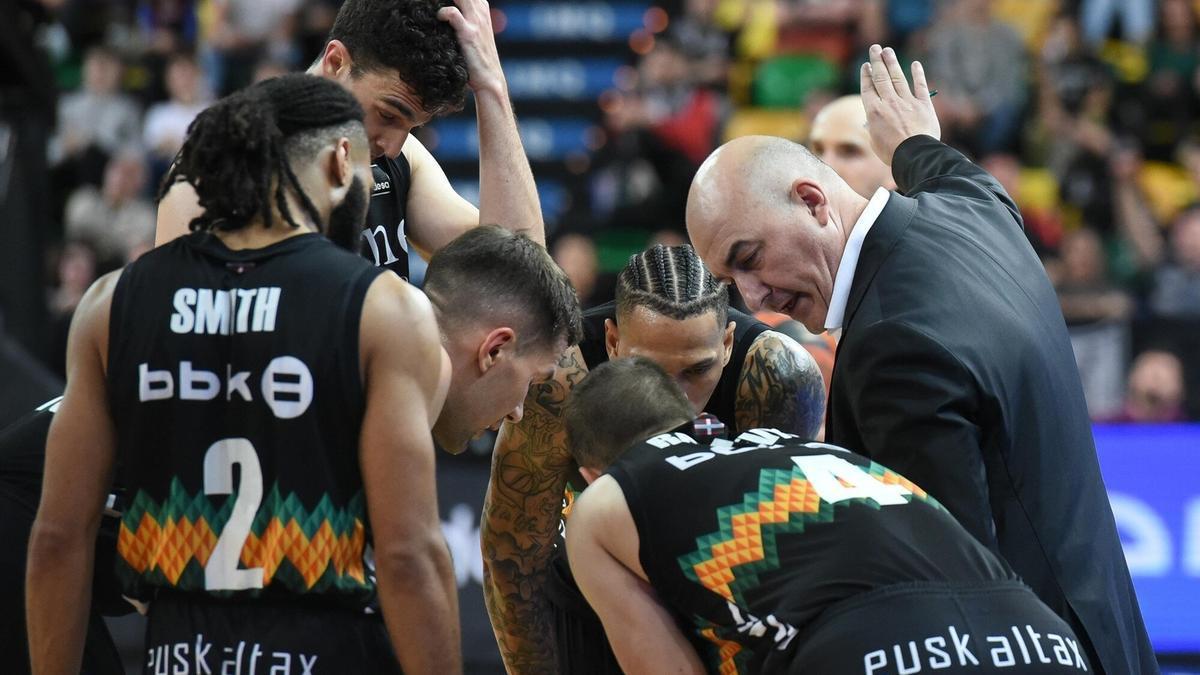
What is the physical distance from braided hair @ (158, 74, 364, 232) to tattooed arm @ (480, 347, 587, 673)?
54.1 inches

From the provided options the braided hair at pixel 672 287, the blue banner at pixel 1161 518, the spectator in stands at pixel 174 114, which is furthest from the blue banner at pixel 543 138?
the braided hair at pixel 672 287

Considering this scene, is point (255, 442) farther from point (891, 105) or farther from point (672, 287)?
point (891, 105)

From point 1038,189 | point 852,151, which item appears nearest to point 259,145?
point 852,151

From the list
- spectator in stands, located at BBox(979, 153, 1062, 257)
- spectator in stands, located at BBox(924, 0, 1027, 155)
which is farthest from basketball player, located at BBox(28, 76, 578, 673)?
spectator in stands, located at BBox(924, 0, 1027, 155)

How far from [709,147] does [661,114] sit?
0.51 meters

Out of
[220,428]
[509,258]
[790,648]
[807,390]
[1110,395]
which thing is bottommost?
[1110,395]

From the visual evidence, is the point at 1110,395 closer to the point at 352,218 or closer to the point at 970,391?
the point at 970,391

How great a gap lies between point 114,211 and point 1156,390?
720 centimetres

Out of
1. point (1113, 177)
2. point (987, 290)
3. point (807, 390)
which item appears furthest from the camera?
point (1113, 177)

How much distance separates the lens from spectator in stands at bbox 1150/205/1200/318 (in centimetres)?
916

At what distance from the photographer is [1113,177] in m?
10.4

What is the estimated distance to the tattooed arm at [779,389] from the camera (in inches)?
151

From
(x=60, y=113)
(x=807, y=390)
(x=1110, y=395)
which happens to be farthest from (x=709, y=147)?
(x=807, y=390)

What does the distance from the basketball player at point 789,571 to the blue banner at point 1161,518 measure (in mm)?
4393
